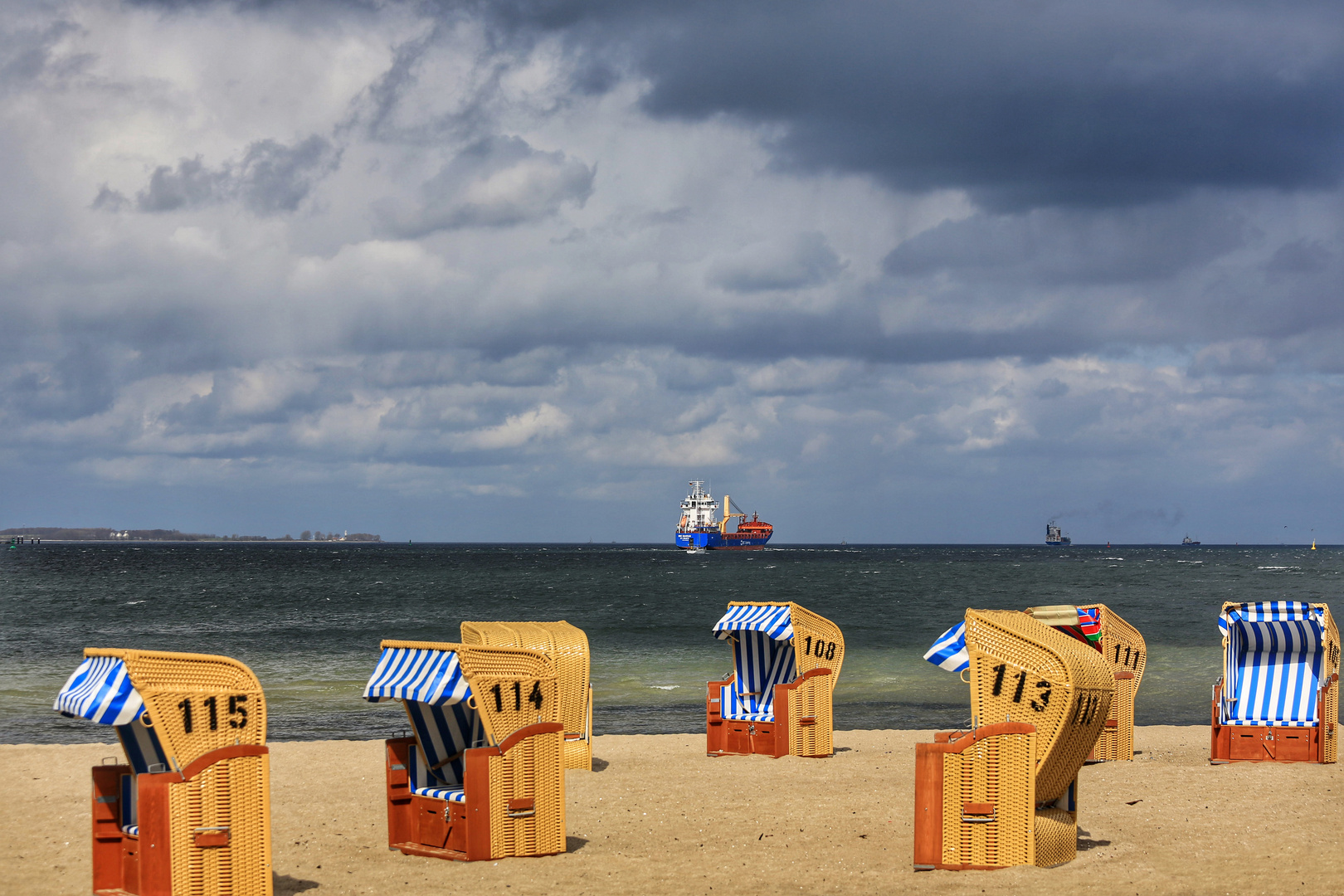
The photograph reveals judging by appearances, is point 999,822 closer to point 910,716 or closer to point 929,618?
point 910,716

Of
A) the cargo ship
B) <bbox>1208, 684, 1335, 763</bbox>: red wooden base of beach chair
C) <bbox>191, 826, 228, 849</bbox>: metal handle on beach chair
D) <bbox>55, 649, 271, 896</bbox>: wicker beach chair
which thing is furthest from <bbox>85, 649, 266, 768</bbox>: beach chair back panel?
the cargo ship

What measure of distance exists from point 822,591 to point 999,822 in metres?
55.3

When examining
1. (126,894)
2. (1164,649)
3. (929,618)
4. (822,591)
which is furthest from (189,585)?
(126,894)

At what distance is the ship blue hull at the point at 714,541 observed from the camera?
147 meters

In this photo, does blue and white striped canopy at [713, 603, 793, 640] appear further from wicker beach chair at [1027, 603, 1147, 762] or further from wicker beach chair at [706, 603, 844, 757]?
wicker beach chair at [1027, 603, 1147, 762]

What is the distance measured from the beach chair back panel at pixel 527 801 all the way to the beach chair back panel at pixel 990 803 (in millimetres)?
2826

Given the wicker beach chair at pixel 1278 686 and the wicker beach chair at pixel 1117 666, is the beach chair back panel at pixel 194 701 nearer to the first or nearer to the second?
the wicker beach chair at pixel 1117 666

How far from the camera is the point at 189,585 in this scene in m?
68.1

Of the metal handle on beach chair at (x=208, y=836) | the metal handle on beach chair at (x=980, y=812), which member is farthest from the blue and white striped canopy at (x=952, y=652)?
the metal handle on beach chair at (x=208, y=836)

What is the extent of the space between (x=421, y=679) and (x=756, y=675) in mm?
7001

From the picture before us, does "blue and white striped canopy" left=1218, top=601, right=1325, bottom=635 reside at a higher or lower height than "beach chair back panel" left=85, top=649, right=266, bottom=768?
lower

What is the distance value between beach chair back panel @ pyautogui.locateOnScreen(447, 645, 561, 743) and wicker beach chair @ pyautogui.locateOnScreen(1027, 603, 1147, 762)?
5.59 m

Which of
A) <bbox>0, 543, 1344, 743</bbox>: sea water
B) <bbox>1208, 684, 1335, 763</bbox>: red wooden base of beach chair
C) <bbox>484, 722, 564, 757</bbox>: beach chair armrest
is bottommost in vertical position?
<bbox>0, 543, 1344, 743</bbox>: sea water

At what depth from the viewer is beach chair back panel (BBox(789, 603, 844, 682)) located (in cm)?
1386
